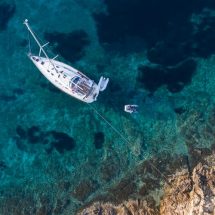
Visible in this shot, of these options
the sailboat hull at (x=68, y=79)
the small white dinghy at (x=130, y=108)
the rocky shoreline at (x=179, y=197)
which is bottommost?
the rocky shoreline at (x=179, y=197)

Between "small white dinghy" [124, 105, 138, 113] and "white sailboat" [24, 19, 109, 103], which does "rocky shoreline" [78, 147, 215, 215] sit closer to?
"small white dinghy" [124, 105, 138, 113]

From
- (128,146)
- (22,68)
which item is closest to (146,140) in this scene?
(128,146)

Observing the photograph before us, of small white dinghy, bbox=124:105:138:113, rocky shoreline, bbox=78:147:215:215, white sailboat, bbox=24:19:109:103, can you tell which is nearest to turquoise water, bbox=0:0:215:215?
small white dinghy, bbox=124:105:138:113

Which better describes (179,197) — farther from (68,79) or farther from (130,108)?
(68,79)

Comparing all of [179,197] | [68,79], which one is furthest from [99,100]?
[179,197]

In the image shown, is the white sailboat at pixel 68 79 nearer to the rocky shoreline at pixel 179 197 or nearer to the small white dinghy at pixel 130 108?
the small white dinghy at pixel 130 108

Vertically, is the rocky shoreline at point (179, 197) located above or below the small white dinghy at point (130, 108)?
below

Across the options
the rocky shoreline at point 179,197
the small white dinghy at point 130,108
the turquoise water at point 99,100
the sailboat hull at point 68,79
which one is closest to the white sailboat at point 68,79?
the sailboat hull at point 68,79

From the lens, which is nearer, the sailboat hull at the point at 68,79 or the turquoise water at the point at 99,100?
the turquoise water at the point at 99,100

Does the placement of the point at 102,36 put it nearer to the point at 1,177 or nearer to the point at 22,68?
the point at 22,68
